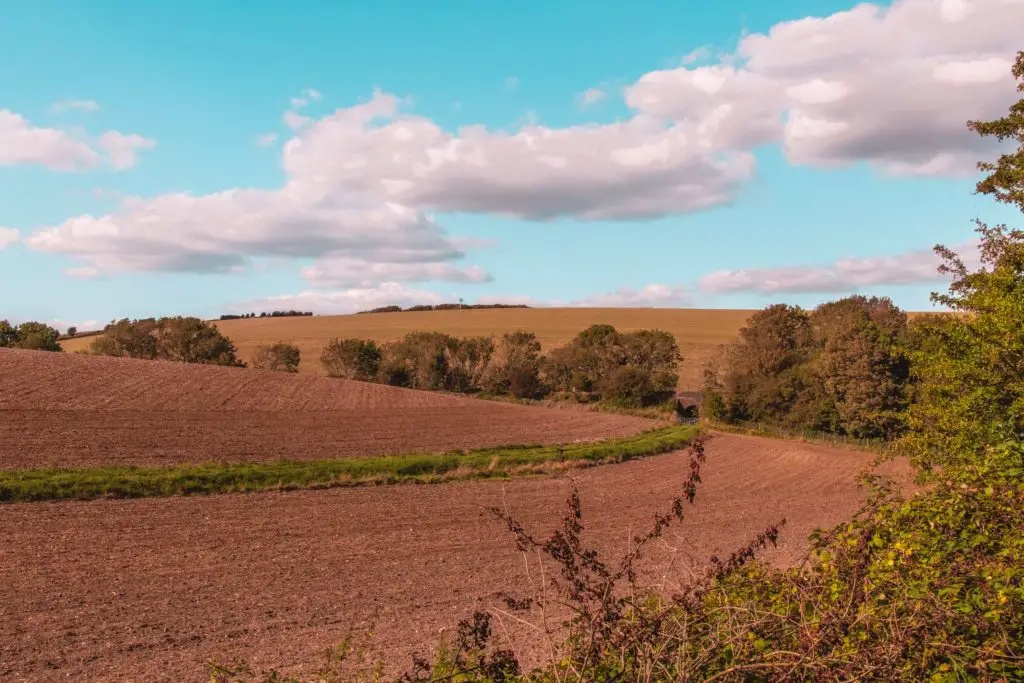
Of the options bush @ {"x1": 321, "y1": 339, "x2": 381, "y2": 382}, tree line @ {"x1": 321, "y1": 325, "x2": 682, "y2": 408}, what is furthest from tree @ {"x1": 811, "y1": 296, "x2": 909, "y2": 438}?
bush @ {"x1": 321, "y1": 339, "x2": 381, "y2": 382}

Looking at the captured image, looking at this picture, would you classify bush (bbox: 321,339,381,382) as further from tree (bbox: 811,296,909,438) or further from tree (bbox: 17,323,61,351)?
tree (bbox: 811,296,909,438)

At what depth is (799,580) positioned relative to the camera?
223 inches

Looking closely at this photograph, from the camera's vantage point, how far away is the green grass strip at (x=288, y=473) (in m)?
21.9

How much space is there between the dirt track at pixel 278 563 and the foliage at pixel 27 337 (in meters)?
69.1

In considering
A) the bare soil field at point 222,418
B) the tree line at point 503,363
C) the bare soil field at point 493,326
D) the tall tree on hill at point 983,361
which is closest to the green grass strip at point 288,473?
the bare soil field at point 222,418

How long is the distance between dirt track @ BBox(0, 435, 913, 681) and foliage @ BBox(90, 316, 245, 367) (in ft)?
189

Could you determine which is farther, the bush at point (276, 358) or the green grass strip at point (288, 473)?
the bush at point (276, 358)

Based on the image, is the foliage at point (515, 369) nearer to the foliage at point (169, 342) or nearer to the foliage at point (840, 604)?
the foliage at point (169, 342)

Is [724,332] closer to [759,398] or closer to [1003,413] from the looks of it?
[759,398]

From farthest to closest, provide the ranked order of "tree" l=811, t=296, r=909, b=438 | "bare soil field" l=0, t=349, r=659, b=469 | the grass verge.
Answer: "tree" l=811, t=296, r=909, b=438 < the grass verge < "bare soil field" l=0, t=349, r=659, b=469

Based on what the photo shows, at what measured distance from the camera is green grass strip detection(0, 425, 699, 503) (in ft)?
71.9

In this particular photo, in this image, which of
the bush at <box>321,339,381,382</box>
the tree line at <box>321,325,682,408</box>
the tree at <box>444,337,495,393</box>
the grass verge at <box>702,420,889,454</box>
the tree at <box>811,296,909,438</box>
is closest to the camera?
the grass verge at <box>702,420,889,454</box>

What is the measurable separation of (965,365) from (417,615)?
452 inches

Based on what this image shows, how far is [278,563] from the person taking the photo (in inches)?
623
